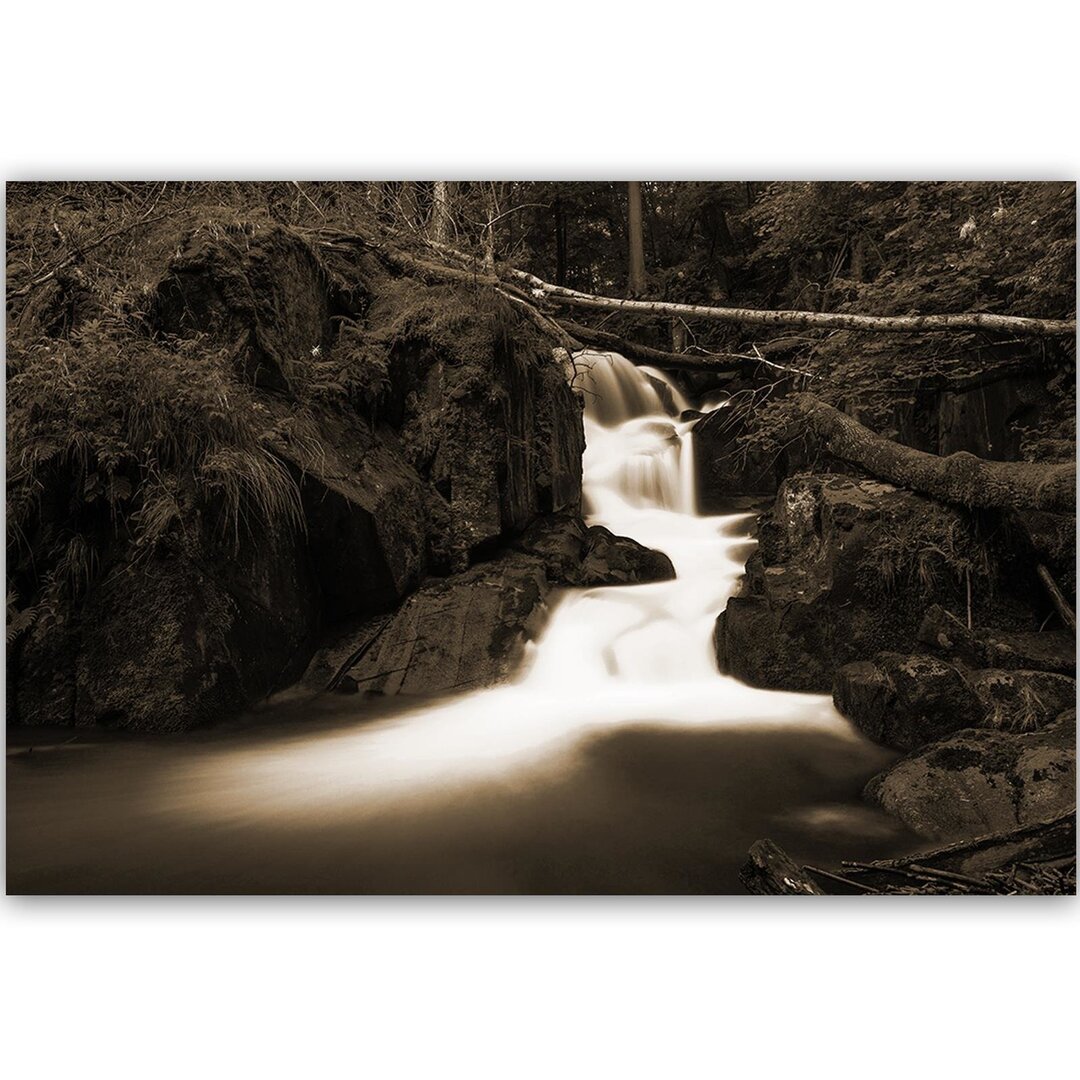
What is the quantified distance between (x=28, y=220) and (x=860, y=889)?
3973 mm

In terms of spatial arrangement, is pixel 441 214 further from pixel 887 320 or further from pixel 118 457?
pixel 887 320

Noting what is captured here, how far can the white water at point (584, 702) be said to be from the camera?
9.28ft

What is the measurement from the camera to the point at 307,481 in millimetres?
3686

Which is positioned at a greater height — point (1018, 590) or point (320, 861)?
point (1018, 590)

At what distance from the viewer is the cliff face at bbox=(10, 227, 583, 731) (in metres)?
3.15

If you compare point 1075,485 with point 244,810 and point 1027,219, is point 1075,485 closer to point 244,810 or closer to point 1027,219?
point 1027,219

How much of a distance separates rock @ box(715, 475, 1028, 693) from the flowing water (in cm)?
20

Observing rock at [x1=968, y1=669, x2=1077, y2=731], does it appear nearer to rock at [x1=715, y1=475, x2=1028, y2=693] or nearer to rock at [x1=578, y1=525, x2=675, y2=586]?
rock at [x1=715, y1=475, x2=1028, y2=693]

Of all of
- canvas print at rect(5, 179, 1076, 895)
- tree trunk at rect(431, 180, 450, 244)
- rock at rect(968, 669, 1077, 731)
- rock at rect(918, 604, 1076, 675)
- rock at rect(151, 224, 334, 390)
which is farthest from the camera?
tree trunk at rect(431, 180, 450, 244)

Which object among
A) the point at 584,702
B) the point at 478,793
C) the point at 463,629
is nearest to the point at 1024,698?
the point at 584,702

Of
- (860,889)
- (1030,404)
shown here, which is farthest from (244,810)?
(1030,404)

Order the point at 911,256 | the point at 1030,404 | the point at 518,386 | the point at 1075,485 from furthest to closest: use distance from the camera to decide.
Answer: the point at 518,386, the point at 911,256, the point at 1030,404, the point at 1075,485

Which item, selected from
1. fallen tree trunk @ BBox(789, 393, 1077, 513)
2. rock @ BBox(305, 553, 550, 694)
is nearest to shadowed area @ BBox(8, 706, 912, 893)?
rock @ BBox(305, 553, 550, 694)

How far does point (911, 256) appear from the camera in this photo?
3.57m
